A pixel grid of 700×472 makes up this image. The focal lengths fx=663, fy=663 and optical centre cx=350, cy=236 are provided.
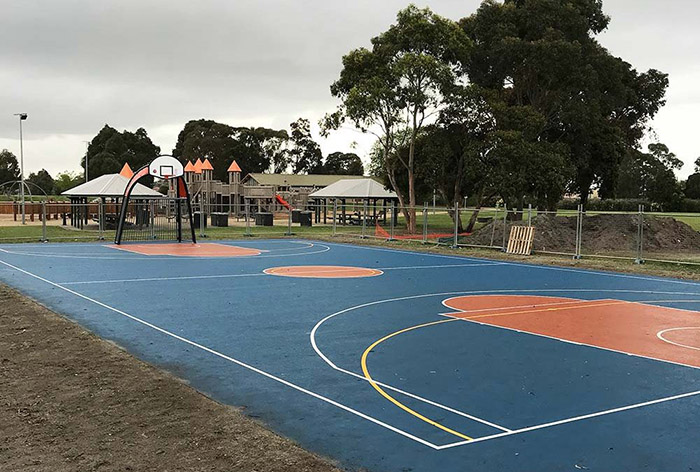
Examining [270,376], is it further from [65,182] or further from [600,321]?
[65,182]

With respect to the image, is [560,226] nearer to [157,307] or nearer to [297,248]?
[297,248]

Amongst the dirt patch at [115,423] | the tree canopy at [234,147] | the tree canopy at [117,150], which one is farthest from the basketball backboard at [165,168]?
the tree canopy at [117,150]

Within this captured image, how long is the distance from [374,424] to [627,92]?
111 feet

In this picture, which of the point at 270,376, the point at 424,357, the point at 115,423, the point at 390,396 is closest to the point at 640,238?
the point at 424,357

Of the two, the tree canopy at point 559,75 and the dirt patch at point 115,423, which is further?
Result: the tree canopy at point 559,75

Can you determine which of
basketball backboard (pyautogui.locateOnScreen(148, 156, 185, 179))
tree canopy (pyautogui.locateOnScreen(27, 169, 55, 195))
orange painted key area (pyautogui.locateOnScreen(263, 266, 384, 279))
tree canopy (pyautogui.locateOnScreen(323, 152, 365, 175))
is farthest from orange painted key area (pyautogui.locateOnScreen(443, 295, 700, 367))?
tree canopy (pyautogui.locateOnScreen(27, 169, 55, 195))

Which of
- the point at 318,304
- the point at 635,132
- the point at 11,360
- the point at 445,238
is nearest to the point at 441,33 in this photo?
the point at 445,238

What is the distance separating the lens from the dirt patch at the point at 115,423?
17.1 ft

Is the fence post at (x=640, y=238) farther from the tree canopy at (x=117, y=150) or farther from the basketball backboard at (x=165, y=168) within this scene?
the tree canopy at (x=117, y=150)

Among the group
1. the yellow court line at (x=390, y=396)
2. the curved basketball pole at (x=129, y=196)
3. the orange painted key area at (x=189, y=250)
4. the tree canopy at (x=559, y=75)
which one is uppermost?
the tree canopy at (x=559, y=75)

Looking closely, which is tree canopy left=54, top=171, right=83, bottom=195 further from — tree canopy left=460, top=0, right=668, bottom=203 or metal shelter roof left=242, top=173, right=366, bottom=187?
→ tree canopy left=460, top=0, right=668, bottom=203

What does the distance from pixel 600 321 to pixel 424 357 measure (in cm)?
456

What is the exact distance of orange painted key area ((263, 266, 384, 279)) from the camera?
18.1 metres

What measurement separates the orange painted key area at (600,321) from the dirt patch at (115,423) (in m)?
6.07
